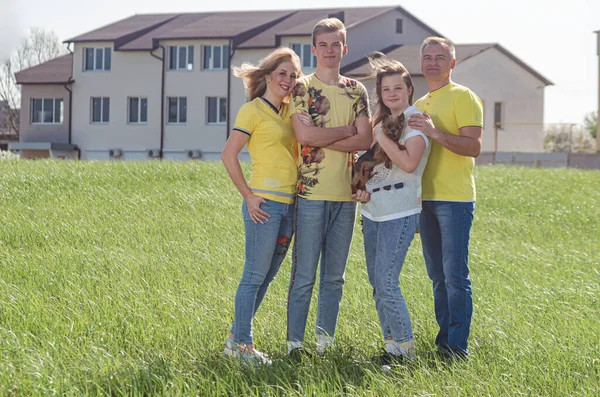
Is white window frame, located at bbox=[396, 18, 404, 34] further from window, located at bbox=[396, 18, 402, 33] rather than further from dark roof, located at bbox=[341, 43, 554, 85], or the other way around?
dark roof, located at bbox=[341, 43, 554, 85]

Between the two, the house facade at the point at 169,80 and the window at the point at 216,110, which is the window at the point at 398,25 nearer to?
the house facade at the point at 169,80

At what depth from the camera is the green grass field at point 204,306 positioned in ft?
15.4

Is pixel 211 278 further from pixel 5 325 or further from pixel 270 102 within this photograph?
pixel 270 102

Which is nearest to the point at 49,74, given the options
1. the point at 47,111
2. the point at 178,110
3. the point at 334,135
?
the point at 47,111

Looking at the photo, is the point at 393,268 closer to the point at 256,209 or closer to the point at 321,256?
the point at 321,256

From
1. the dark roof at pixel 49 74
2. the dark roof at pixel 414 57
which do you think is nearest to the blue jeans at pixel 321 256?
the dark roof at pixel 414 57

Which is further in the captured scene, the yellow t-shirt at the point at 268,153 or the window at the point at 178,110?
the window at the point at 178,110

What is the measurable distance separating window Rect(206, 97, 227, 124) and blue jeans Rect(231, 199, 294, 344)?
3455 cm

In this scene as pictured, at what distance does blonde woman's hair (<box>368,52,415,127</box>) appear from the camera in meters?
5.02

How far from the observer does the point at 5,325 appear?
6074mm

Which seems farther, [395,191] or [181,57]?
[181,57]

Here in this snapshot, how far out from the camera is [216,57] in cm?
3966

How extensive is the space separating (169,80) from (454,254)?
1428 inches

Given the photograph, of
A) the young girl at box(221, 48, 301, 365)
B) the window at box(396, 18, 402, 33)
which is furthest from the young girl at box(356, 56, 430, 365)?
the window at box(396, 18, 402, 33)
